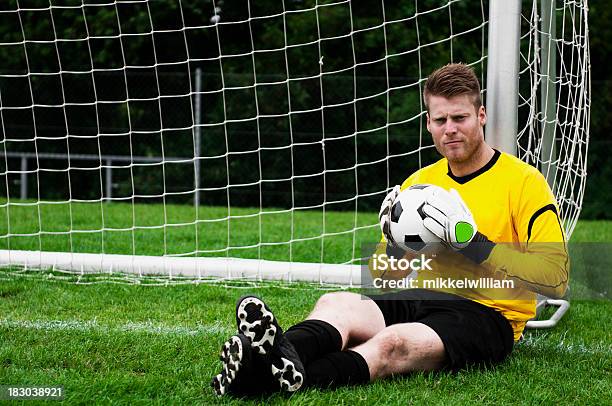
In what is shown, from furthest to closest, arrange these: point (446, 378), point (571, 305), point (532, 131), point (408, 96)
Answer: point (408, 96), point (571, 305), point (532, 131), point (446, 378)

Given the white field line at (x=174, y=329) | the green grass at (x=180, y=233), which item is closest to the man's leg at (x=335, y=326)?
the white field line at (x=174, y=329)

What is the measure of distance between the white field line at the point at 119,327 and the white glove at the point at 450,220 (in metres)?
1.22

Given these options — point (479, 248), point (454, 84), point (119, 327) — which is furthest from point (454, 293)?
point (119, 327)

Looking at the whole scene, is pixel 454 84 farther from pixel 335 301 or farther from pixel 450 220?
pixel 335 301

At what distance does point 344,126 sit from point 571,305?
625cm

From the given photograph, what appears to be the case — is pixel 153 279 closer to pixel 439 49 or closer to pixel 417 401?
pixel 417 401

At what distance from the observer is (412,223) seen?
2645 millimetres

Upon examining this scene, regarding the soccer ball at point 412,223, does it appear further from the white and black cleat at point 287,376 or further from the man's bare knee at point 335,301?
the white and black cleat at point 287,376

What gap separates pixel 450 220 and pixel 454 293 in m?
0.42

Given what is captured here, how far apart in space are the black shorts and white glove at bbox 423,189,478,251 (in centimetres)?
29

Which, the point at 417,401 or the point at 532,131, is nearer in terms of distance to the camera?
the point at 417,401

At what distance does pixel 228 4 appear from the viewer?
12.2 metres

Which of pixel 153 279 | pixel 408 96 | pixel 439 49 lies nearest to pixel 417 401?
pixel 153 279

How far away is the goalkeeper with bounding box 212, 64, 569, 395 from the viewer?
8.08ft
